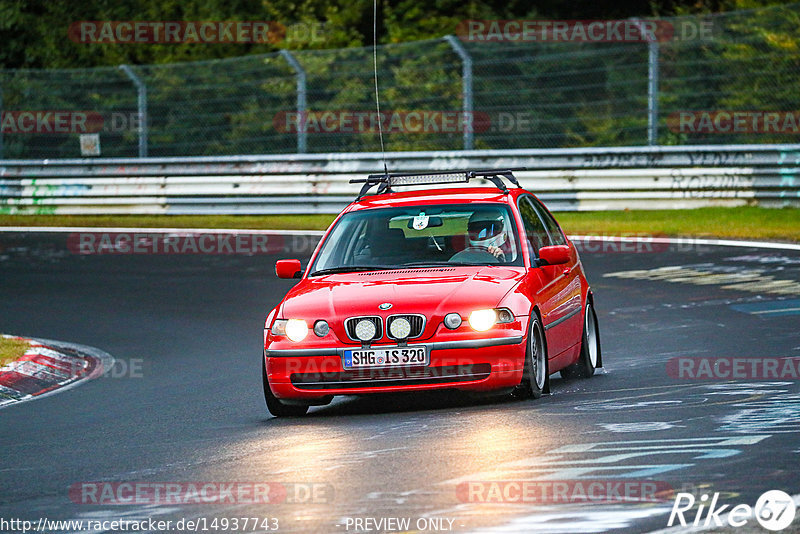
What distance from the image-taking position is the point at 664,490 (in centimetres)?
677

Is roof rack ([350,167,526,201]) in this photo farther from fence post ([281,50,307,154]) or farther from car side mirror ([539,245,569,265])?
fence post ([281,50,307,154])

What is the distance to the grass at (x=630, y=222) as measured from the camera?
73.3 feet

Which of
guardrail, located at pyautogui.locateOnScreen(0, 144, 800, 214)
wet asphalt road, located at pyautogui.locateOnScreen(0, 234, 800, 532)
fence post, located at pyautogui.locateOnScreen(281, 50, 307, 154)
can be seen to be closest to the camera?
wet asphalt road, located at pyautogui.locateOnScreen(0, 234, 800, 532)

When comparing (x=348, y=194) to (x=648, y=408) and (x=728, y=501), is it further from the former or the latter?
(x=728, y=501)

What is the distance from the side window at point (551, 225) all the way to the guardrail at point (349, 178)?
12283mm

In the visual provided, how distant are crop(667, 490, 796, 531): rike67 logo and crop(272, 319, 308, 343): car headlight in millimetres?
3577

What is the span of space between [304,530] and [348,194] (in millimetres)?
21085

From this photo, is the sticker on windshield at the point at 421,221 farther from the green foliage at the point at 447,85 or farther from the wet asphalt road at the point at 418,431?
the green foliage at the point at 447,85

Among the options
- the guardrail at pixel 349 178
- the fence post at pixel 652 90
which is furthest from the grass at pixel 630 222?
the fence post at pixel 652 90

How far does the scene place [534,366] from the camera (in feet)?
32.2

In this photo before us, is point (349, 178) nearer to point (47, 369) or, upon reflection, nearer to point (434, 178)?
point (47, 369)

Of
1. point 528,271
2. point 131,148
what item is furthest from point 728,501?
point 131,148

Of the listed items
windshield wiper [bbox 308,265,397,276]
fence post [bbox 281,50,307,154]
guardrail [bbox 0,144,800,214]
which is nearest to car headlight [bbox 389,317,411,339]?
windshield wiper [bbox 308,265,397,276]

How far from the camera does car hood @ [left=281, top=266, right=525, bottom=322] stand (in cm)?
954
